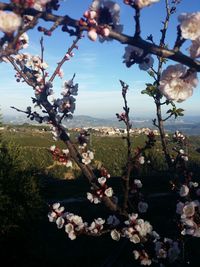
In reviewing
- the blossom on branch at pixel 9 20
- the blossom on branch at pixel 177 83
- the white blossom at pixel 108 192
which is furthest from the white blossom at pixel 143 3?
the white blossom at pixel 108 192

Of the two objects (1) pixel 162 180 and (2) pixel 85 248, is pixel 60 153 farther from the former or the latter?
(1) pixel 162 180

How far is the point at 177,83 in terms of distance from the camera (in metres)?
2.93

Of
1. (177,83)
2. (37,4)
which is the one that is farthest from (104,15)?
(177,83)

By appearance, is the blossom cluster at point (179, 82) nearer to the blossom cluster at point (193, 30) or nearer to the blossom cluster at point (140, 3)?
the blossom cluster at point (193, 30)

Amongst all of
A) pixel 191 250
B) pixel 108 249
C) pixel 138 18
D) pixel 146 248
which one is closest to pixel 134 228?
pixel 146 248

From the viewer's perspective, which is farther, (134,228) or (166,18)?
(166,18)

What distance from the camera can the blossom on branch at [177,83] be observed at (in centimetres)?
288

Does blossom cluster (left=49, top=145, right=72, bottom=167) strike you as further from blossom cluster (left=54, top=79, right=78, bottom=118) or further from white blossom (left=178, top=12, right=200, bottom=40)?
white blossom (left=178, top=12, right=200, bottom=40)

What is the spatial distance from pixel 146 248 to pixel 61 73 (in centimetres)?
356

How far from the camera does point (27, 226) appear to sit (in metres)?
15.0

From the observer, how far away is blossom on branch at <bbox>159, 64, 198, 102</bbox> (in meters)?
2.88

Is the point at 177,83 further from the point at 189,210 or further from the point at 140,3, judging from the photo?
the point at 189,210

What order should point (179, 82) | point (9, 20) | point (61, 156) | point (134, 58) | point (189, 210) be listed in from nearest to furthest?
point (9, 20) < point (179, 82) < point (134, 58) < point (189, 210) < point (61, 156)

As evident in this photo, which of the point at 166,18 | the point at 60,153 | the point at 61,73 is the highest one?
the point at 166,18
